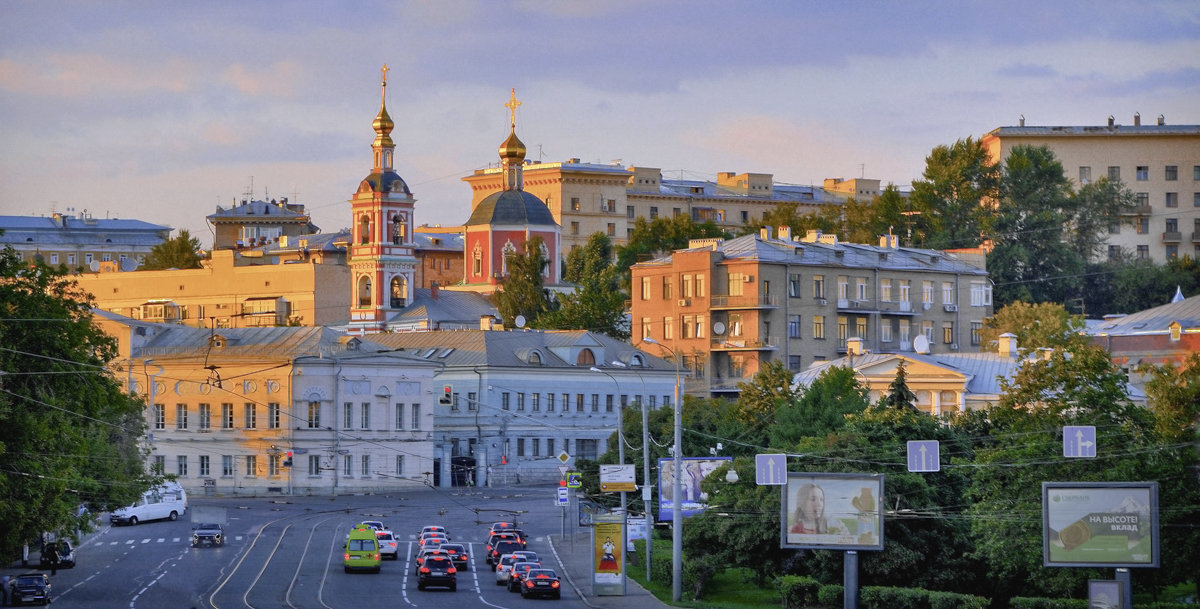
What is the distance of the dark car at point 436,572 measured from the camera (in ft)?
225

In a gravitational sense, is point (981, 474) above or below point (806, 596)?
above

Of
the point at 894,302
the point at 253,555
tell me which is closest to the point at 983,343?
the point at 894,302

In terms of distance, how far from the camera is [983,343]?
135m

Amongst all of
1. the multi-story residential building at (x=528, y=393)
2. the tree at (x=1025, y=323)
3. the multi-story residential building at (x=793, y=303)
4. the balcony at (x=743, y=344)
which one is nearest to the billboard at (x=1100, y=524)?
the tree at (x=1025, y=323)

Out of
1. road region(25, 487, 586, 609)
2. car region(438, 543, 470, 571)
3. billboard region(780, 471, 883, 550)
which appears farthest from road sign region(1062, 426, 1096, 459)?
car region(438, 543, 470, 571)

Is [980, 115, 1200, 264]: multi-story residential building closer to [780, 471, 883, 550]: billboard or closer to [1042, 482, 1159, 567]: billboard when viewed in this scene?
[780, 471, 883, 550]: billboard

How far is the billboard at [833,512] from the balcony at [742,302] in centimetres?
6790

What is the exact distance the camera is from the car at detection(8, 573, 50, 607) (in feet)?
201

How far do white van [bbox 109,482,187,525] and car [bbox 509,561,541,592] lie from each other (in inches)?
1104

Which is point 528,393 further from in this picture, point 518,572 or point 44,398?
point 44,398

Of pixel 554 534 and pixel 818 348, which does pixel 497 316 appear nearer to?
pixel 818 348

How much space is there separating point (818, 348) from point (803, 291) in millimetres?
3929

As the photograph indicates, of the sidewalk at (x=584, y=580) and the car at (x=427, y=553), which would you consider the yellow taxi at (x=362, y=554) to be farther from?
the sidewalk at (x=584, y=580)

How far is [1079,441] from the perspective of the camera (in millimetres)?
56750
